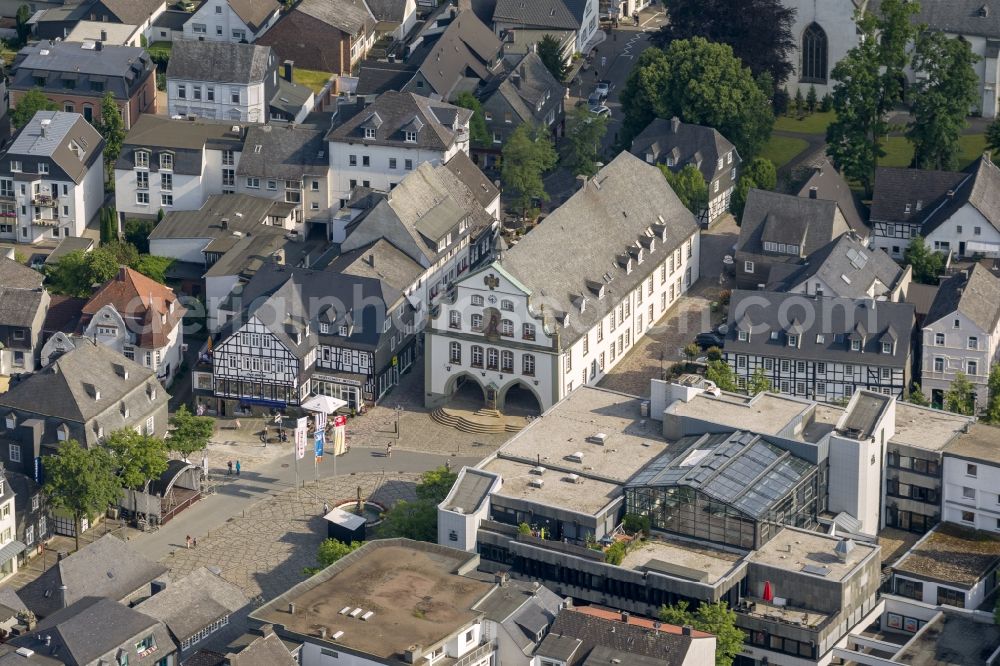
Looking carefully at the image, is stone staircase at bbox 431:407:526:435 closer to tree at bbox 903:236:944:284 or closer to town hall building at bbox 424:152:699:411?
town hall building at bbox 424:152:699:411

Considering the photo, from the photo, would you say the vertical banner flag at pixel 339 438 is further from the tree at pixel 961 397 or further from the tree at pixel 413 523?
the tree at pixel 961 397

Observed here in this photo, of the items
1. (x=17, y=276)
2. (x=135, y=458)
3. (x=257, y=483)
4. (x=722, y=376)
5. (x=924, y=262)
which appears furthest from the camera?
(x=924, y=262)

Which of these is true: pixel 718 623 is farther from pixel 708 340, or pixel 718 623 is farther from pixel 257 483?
pixel 708 340

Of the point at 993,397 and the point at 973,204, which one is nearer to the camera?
the point at 993,397

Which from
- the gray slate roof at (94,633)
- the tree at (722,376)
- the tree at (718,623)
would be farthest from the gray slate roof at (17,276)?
→ the tree at (718,623)

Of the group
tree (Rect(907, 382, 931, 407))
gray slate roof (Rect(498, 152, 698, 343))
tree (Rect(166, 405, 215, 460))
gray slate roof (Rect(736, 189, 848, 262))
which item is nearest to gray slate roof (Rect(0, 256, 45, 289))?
tree (Rect(166, 405, 215, 460))

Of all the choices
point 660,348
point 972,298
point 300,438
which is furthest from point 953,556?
point 300,438
